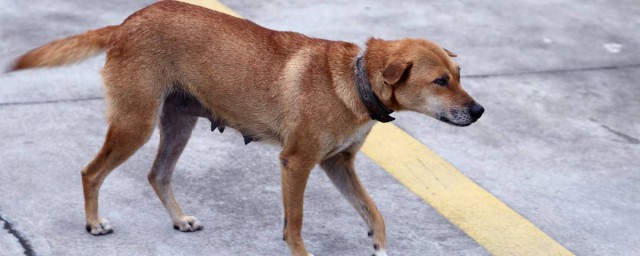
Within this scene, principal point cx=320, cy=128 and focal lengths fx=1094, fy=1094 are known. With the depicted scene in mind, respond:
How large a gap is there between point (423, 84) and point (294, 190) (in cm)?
78

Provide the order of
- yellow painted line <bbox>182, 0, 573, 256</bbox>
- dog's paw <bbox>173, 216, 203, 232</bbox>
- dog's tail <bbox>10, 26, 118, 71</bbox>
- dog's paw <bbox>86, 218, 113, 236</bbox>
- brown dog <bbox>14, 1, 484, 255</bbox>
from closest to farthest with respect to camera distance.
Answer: brown dog <bbox>14, 1, 484, 255</bbox> < dog's tail <bbox>10, 26, 118, 71</bbox> < dog's paw <bbox>86, 218, 113, 236</bbox> < dog's paw <bbox>173, 216, 203, 232</bbox> < yellow painted line <bbox>182, 0, 573, 256</bbox>

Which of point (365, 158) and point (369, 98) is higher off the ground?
point (369, 98)

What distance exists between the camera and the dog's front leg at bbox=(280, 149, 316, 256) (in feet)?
Answer: 16.6

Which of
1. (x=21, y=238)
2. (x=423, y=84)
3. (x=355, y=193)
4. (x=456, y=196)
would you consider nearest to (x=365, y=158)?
(x=456, y=196)

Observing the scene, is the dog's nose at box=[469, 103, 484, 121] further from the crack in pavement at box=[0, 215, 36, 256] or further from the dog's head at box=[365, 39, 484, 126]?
the crack in pavement at box=[0, 215, 36, 256]

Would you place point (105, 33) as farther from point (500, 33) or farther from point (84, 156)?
point (500, 33)

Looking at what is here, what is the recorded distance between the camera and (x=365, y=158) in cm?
656

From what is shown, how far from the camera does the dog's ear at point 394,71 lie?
483 cm

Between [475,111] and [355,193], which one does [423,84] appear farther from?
[355,193]

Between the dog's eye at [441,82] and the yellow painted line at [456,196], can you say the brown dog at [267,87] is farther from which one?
the yellow painted line at [456,196]

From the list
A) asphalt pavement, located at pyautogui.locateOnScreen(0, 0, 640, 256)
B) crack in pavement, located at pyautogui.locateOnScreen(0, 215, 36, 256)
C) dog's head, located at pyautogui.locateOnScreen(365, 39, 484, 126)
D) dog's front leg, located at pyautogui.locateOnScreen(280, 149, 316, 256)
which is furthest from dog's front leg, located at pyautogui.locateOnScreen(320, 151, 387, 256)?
crack in pavement, located at pyautogui.locateOnScreen(0, 215, 36, 256)

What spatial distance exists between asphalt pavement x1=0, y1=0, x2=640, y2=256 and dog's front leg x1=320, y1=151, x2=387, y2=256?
0.61 feet

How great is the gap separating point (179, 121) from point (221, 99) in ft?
1.25

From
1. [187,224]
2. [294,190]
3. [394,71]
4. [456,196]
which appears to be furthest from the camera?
[456,196]
